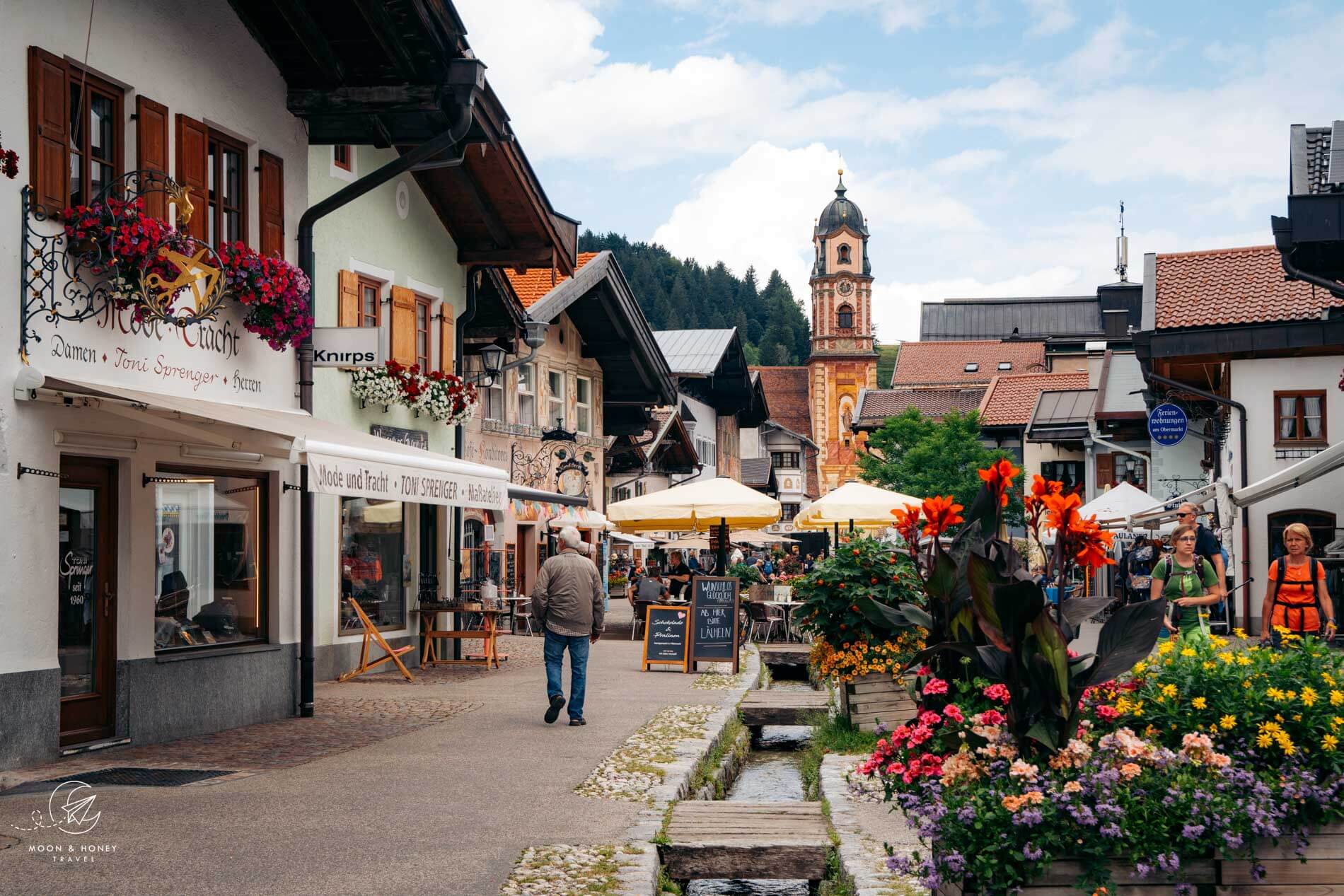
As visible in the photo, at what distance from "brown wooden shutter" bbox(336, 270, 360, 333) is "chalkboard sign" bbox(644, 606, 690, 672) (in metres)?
5.16

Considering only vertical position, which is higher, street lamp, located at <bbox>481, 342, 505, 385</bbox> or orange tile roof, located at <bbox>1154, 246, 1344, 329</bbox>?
orange tile roof, located at <bbox>1154, 246, 1344, 329</bbox>

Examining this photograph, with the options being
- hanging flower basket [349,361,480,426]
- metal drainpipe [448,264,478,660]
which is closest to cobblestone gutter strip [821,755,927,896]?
hanging flower basket [349,361,480,426]

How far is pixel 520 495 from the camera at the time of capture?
23.3 meters

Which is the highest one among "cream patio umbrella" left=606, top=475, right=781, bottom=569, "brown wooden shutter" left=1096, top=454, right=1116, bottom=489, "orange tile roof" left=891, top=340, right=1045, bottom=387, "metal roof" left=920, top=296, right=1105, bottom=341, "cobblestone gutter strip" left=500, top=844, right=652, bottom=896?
"metal roof" left=920, top=296, right=1105, bottom=341

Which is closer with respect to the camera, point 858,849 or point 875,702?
point 858,849

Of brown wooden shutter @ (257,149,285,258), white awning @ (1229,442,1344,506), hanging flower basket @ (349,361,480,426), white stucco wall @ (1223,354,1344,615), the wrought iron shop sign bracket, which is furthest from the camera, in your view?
white stucco wall @ (1223,354,1344,615)

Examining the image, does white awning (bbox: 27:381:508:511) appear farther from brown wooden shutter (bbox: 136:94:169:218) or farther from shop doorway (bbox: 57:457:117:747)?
brown wooden shutter (bbox: 136:94:169:218)

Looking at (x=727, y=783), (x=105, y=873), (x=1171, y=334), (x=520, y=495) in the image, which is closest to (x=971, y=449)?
(x=1171, y=334)

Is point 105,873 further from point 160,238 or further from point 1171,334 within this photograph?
point 1171,334

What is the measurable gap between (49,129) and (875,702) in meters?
7.20

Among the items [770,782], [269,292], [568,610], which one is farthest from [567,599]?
[269,292]

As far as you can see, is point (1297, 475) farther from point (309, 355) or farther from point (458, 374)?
point (309, 355)

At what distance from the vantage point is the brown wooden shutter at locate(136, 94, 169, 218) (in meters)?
10.9

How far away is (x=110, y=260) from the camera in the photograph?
990 centimetres
